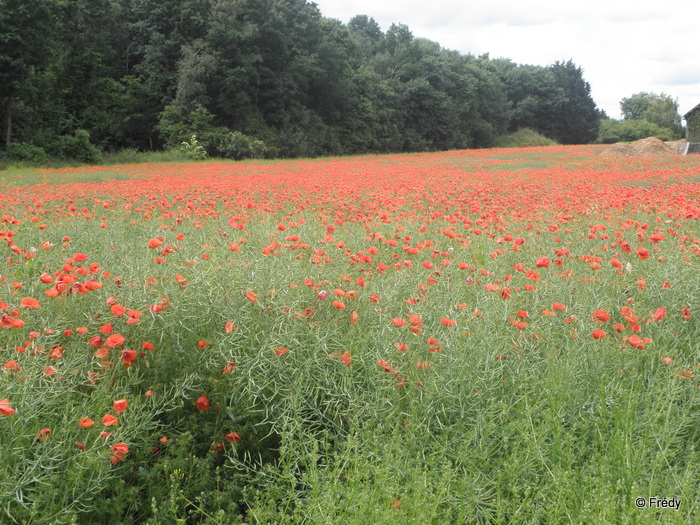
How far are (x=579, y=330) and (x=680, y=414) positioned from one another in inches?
21.5

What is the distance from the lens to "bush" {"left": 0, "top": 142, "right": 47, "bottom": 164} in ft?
61.8

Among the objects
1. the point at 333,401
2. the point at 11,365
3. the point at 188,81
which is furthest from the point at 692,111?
the point at 11,365

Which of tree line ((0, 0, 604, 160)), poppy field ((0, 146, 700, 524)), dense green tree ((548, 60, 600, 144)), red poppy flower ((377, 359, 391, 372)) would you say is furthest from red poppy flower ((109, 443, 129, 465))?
dense green tree ((548, 60, 600, 144))

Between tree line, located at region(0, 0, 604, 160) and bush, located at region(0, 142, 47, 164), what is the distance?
0.34ft

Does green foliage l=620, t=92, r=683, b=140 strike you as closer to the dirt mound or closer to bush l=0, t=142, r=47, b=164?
the dirt mound

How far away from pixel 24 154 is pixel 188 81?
840 centimetres

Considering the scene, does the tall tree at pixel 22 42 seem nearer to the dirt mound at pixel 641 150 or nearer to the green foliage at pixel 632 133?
the dirt mound at pixel 641 150

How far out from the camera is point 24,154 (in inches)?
746

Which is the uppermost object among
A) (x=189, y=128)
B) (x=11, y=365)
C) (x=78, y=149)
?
(x=189, y=128)

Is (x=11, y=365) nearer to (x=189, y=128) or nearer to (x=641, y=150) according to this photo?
(x=189, y=128)

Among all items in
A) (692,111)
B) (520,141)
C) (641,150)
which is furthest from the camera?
(520,141)

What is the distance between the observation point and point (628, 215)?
22.2ft

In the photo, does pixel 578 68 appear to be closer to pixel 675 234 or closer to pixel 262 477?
pixel 675 234

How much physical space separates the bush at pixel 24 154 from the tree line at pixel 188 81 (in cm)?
10
